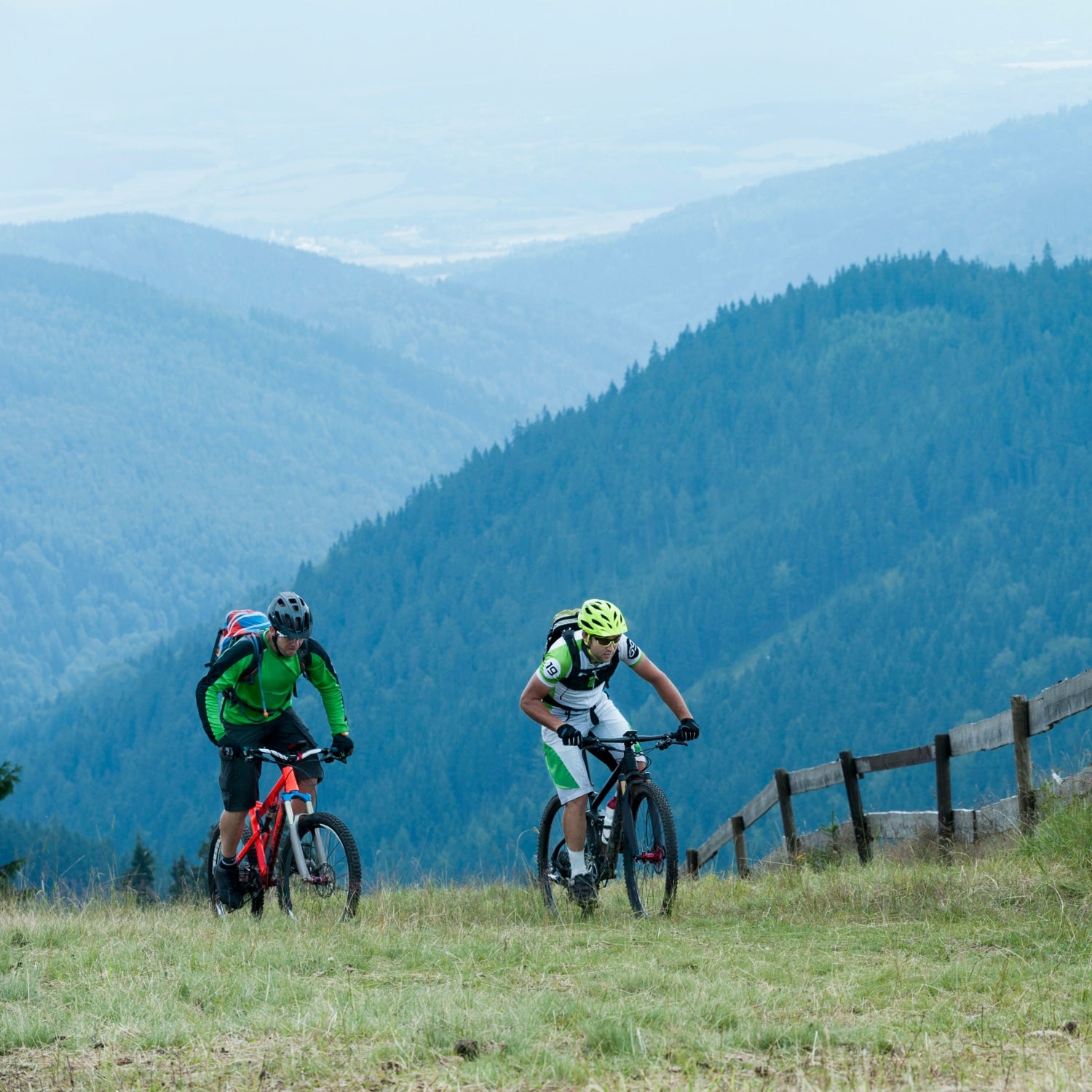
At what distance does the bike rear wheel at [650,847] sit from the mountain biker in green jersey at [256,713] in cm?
166

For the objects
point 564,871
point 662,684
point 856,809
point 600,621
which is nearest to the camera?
point 600,621

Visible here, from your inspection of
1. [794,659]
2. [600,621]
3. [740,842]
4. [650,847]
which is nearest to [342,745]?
[600,621]

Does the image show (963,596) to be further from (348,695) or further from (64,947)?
(64,947)

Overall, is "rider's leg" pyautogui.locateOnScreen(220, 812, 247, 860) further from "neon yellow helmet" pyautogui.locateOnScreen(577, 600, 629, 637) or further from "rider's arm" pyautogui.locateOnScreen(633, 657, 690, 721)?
"rider's arm" pyautogui.locateOnScreen(633, 657, 690, 721)

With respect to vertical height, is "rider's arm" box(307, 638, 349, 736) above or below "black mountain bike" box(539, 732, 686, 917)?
above

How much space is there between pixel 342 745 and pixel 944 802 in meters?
3.83

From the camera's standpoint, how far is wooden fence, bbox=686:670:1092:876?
808cm

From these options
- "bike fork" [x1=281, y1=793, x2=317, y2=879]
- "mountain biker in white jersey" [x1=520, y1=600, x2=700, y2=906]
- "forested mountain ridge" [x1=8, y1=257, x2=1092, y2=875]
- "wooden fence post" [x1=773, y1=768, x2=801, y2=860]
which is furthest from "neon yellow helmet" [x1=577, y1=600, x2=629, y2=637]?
"forested mountain ridge" [x1=8, y1=257, x2=1092, y2=875]

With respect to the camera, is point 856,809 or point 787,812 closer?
point 856,809

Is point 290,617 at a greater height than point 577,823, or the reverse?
point 290,617

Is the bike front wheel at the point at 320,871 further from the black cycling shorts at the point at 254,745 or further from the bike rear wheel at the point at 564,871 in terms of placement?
the bike rear wheel at the point at 564,871

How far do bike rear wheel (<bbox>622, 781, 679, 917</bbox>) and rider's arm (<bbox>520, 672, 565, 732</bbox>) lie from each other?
0.57 m

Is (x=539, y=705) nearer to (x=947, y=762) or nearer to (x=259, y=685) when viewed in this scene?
(x=259, y=685)

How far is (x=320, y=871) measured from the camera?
8367mm
